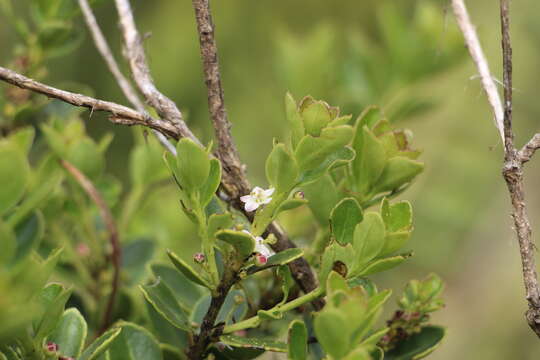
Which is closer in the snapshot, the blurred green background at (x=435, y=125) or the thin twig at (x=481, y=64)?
the thin twig at (x=481, y=64)

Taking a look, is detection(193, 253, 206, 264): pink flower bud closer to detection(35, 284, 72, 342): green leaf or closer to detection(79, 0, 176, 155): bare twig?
detection(35, 284, 72, 342): green leaf

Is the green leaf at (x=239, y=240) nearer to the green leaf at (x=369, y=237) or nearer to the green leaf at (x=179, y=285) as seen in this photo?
the green leaf at (x=369, y=237)

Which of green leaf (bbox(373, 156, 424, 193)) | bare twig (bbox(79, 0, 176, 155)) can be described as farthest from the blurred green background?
green leaf (bbox(373, 156, 424, 193))

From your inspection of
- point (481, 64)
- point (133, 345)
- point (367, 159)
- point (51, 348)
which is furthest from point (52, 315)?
point (481, 64)

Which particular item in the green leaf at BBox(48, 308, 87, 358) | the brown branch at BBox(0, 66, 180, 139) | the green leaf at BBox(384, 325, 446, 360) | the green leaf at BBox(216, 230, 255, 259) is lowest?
the green leaf at BBox(48, 308, 87, 358)

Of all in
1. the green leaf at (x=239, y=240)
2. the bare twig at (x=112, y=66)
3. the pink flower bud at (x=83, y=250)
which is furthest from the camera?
the pink flower bud at (x=83, y=250)

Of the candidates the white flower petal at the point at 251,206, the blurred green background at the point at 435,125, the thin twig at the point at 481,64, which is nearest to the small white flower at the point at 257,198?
the white flower petal at the point at 251,206

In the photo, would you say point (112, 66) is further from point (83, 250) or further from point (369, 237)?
point (369, 237)
